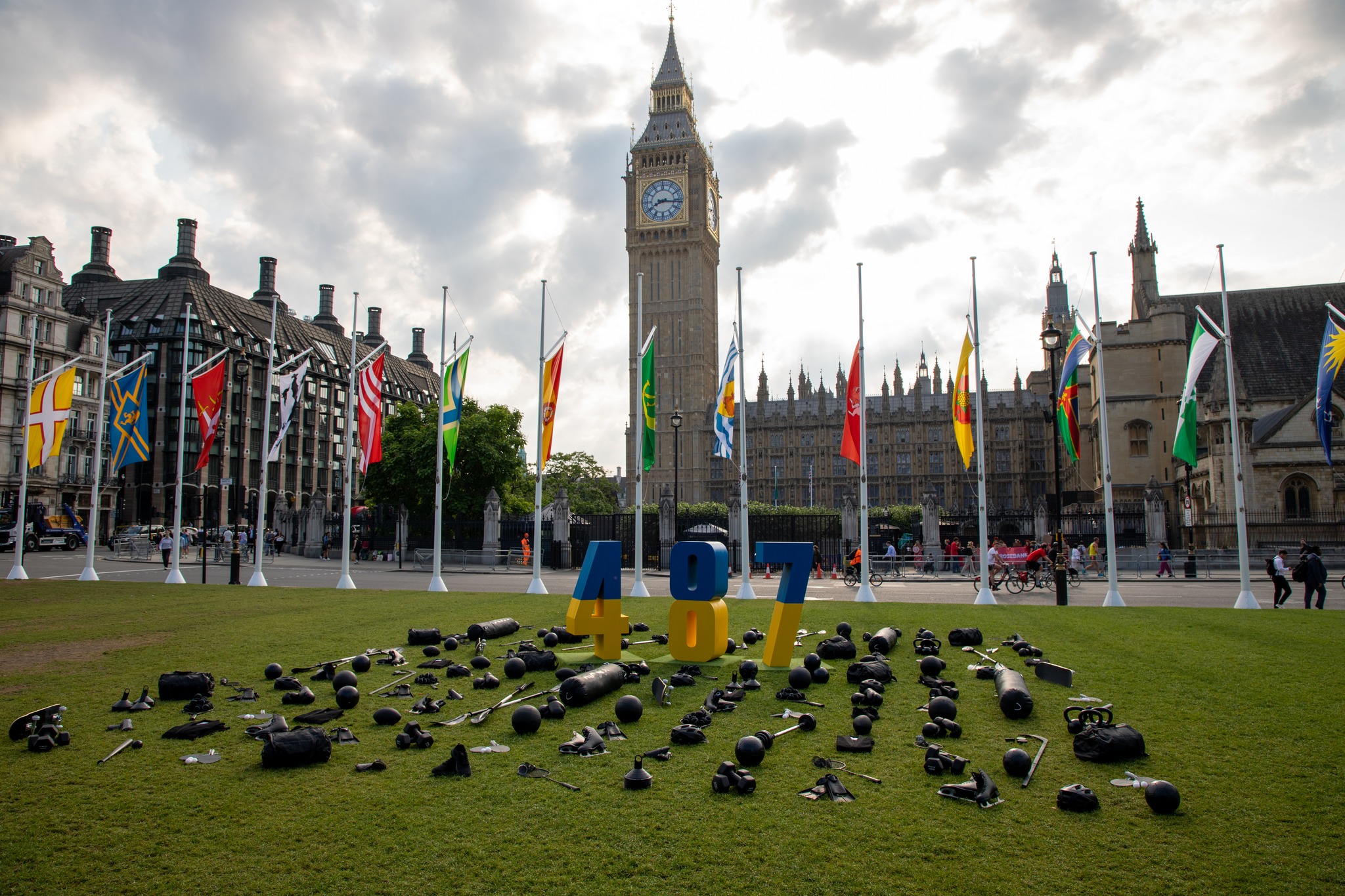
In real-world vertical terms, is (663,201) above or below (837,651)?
above

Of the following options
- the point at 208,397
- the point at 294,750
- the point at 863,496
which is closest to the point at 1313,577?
the point at 863,496

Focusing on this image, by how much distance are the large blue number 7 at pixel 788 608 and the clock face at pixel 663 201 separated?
76.3m

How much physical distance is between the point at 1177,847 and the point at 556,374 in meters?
17.2

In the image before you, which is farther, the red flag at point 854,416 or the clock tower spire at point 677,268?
the clock tower spire at point 677,268

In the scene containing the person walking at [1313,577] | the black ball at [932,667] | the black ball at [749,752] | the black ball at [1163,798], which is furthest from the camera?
the person walking at [1313,577]

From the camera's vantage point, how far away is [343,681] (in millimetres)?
8281

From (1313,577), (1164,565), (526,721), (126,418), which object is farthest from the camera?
(1164,565)

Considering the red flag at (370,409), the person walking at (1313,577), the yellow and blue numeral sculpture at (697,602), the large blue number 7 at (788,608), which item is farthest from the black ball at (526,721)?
the person walking at (1313,577)

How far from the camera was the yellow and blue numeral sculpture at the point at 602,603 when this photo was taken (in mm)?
9914

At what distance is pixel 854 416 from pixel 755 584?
8687 millimetres

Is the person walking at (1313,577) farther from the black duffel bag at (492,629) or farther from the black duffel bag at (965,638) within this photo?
the black duffel bag at (492,629)

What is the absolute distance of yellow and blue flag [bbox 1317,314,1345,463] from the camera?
56.5 ft

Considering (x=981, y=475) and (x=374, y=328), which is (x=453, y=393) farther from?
(x=374, y=328)

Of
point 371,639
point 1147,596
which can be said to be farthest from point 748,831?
point 1147,596
